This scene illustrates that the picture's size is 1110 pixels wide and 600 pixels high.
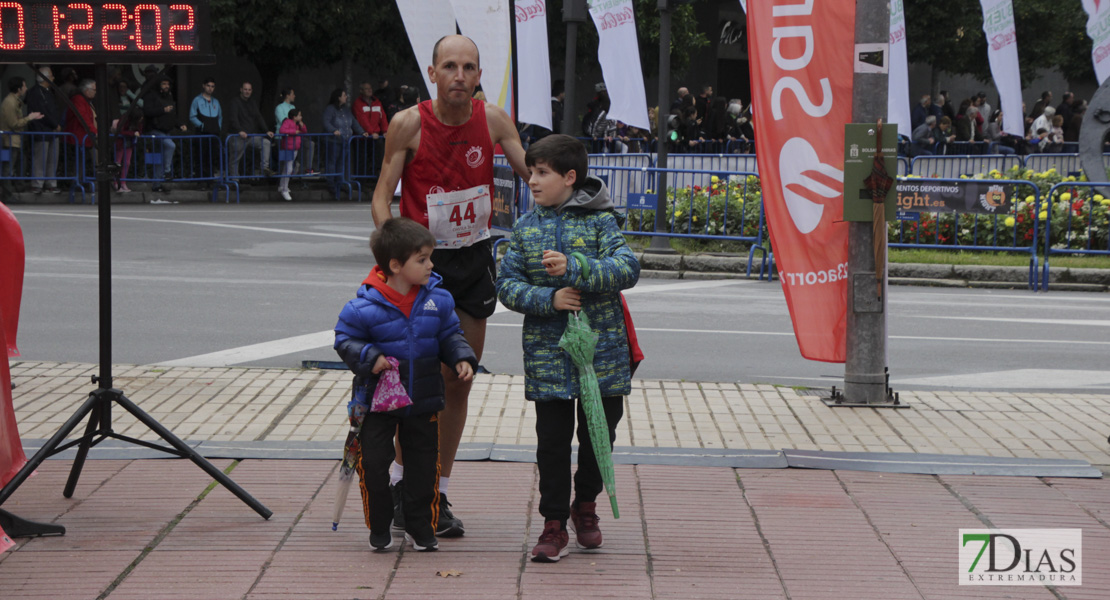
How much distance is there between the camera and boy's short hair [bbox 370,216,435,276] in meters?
4.57

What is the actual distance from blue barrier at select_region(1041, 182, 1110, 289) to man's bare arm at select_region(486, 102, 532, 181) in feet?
34.6

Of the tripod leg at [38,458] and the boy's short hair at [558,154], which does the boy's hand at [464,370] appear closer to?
the boy's short hair at [558,154]

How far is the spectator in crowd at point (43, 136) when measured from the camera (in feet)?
67.4

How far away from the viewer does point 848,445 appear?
6.46 meters

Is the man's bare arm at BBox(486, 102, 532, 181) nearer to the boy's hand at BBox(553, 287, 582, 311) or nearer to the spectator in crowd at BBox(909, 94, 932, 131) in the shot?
the boy's hand at BBox(553, 287, 582, 311)

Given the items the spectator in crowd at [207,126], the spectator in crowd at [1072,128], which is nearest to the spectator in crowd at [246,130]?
the spectator in crowd at [207,126]

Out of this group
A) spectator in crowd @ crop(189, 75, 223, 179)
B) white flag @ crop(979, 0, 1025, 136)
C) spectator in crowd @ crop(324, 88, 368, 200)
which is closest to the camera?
white flag @ crop(979, 0, 1025, 136)

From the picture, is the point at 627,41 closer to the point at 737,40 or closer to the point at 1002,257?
the point at 1002,257

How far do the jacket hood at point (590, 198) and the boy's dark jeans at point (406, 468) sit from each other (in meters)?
0.91

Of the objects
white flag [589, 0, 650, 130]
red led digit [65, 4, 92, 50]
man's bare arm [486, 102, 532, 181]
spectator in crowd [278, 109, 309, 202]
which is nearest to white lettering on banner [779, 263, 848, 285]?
man's bare arm [486, 102, 532, 181]

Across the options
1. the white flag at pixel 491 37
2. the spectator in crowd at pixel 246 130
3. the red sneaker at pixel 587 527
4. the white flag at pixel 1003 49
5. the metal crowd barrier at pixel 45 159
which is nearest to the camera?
the red sneaker at pixel 587 527

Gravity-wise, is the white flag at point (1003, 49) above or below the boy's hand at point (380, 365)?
above

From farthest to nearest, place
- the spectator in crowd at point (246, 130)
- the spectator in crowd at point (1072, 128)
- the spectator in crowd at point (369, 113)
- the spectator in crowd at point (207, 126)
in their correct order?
the spectator in crowd at point (1072, 128) < the spectator in crowd at point (369, 113) < the spectator in crowd at point (246, 130) < the spectator in crowd at point (207, 126)

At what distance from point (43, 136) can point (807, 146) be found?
1621 cm
